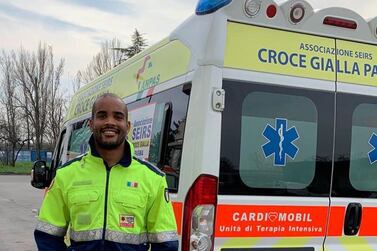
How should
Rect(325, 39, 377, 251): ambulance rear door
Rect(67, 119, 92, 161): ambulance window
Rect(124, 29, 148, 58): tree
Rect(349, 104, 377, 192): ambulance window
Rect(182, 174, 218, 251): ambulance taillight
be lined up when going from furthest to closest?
Rect(124, 29, 148, 58): tree
Rect(67, 119, 92, 161): ambulance window
Rect(349, 104, 377, 192): ambulance window
Rect(325, 39, 377, 251): ambulance rear door
Rect(182, 174, 218, 251): ambulance taillight

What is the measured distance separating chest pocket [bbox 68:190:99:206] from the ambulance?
801mm

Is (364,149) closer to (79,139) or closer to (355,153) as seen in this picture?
(355,153)

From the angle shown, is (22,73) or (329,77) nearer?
(329,77)

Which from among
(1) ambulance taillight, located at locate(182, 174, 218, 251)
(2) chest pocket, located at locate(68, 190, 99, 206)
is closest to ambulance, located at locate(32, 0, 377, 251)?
(1) ambulance taillight, located at locate(182, 174, 218, 251)

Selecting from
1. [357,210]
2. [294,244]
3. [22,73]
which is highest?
[22,73]

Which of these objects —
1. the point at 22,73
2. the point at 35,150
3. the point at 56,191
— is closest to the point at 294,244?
the point at 56,191

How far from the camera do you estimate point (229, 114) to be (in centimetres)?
316

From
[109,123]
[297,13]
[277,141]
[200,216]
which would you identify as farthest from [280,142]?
[109,123]

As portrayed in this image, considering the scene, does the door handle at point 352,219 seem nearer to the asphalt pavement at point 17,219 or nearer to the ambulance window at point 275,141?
the ambulance window at point 275,141

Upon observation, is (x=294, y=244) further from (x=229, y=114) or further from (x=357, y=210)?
(x=229, y=114)

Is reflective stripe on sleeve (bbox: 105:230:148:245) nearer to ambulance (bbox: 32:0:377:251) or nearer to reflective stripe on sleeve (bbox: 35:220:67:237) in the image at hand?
reflective stripe on sleeve (bbox: 35:220:67:237)

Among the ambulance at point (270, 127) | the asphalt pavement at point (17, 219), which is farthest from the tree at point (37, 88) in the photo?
the ambulance at point (270, 127)

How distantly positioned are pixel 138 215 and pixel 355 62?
199 cm

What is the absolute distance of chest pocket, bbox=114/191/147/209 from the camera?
2.37 m
